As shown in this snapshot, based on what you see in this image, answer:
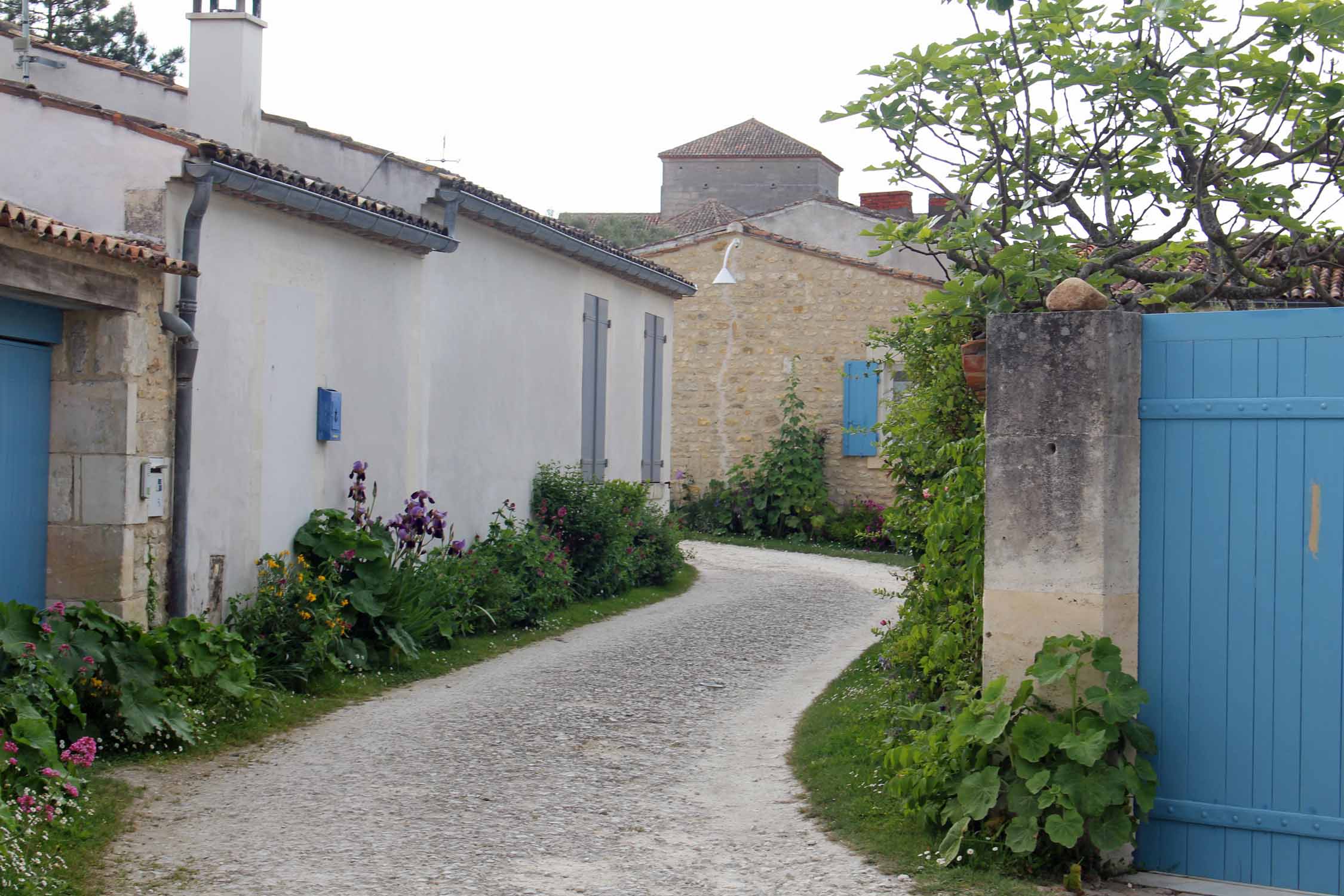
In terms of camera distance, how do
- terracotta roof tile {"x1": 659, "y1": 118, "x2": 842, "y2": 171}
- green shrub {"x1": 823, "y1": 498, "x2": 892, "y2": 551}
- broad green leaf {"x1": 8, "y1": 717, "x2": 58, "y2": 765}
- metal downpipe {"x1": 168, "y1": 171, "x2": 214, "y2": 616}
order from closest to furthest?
1. broad green leaf {"x1": 8, "y1": 717, "x2": 58, "y2": 765}
2. metal downpipe {"x1": 168, "y1": 171, "x2": 214, "y2": 616}
3. green shrub {"x1": 823, "y1": 498, "x2": 892, "y2": 551}
4. terracotta roof tile {"x1": 659, "y1": 118, "x2": 842, "y2": 171}

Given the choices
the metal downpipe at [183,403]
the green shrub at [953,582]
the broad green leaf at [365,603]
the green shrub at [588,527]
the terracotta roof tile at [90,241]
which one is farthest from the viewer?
the green shrub at [588,527]

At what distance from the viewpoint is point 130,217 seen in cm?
689

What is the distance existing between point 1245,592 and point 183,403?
5289mm

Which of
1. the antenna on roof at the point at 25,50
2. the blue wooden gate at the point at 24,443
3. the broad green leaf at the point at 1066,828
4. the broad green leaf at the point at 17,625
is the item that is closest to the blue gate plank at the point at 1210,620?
the broad green leaf at the point at 1066,828

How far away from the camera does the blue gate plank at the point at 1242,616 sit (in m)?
4.11

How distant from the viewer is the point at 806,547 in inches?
672

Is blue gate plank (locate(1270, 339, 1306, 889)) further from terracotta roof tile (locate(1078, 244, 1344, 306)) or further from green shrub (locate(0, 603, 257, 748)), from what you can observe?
green shrub (locate(0, 603, 257, 748))

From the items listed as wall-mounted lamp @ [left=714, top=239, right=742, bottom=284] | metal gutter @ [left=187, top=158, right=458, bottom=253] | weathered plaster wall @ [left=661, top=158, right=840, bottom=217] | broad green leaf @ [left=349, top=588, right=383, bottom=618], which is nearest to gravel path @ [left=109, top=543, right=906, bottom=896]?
broad green leaf @ [left=349, top=588, right=383, bottom=618]

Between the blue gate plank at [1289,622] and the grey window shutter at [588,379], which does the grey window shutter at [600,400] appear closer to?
the grey window shutter at [588,379]

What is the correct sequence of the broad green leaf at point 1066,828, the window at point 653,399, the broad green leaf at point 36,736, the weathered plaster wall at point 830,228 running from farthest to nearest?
the weathered plaster wall at point 830,228, the window at point 653,399, the broad green leaf at point 36,736, the broad green leaf at point 1066,828

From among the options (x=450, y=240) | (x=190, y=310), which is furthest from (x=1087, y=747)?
(x=450, y=240)

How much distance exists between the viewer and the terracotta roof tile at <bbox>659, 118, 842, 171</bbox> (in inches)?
1670

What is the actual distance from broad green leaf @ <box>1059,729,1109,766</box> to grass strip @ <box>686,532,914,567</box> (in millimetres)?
11490

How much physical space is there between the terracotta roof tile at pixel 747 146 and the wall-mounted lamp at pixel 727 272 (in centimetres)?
2465
